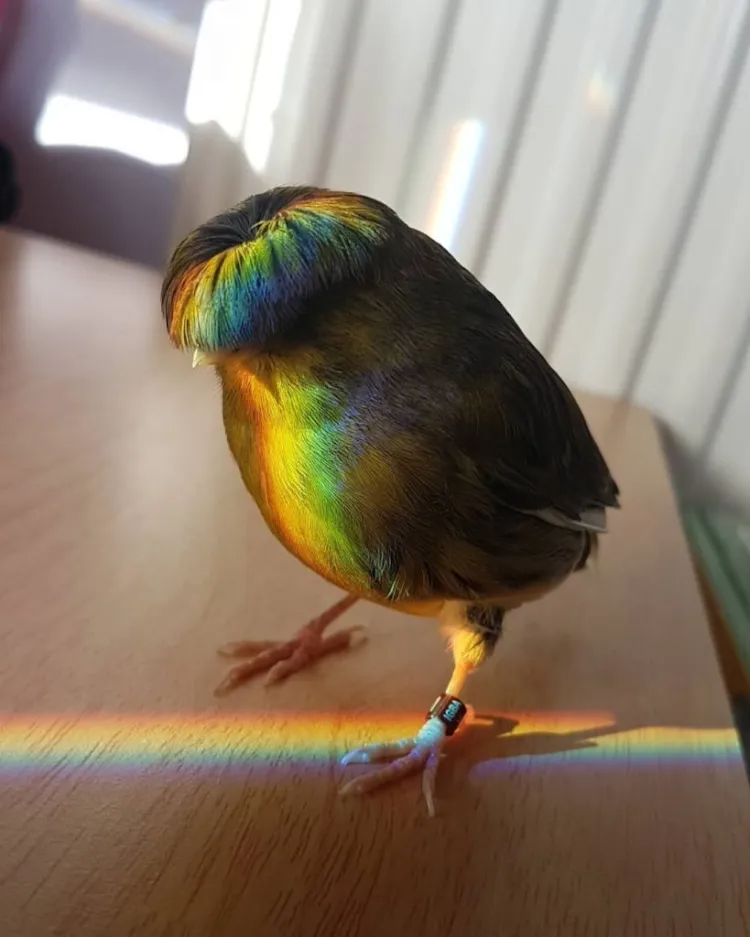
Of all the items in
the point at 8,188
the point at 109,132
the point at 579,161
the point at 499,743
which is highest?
the point at 579,161

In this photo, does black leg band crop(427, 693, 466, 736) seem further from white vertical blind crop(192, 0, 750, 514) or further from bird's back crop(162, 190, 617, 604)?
white vertical blind crop(192, 0, 750, 514)

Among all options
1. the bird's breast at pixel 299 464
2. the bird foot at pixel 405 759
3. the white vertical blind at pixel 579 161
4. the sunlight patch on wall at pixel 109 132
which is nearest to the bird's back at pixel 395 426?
the bird's breast at pixel 299 464

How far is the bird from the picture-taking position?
0.45 meters

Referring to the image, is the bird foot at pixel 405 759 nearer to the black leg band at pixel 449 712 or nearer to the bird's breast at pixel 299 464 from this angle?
the black leg band at pixel 449 712

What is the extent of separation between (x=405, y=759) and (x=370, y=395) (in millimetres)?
241

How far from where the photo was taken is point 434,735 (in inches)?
24.0

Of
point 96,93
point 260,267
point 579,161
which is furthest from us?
point 96,93

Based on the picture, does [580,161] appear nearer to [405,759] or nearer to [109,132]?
[109,132]

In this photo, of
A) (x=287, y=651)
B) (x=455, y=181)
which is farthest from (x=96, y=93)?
(x=287, y=651)

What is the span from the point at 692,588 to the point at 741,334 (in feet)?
1.60

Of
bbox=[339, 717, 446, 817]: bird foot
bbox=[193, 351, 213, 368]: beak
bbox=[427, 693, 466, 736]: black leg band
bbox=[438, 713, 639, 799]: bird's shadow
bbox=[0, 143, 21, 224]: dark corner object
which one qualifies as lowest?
bbox=[438, 713, 639, 799]: bird's shadow

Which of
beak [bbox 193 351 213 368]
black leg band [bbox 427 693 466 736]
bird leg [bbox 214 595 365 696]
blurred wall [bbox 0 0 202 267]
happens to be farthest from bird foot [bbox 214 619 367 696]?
blurred wall [bbox 0 0 202 267]

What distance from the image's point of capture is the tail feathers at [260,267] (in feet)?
1.42

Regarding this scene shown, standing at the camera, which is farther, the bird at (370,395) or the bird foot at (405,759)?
the bird foot at (405,759)
